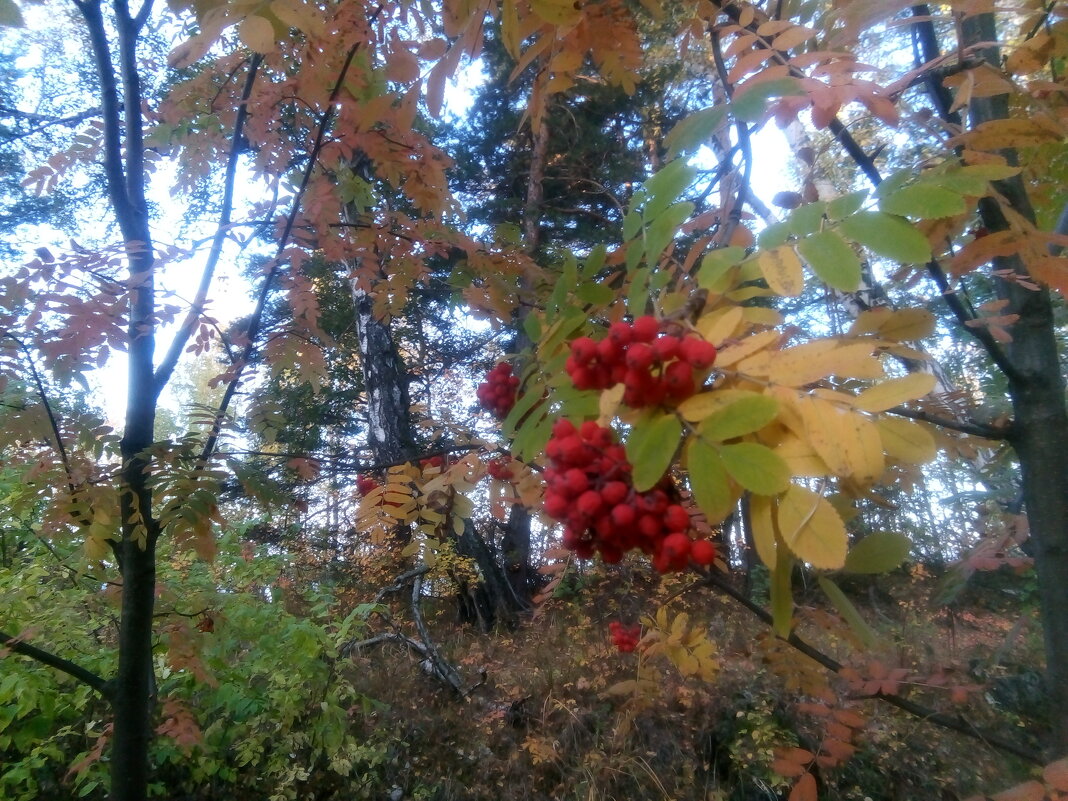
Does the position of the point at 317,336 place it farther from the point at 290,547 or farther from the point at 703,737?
the point at 290,547

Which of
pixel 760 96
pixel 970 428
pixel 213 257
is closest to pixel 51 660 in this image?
pixel 213 257

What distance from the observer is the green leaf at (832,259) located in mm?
817

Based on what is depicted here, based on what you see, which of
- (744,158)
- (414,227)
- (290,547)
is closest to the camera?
(744,158)

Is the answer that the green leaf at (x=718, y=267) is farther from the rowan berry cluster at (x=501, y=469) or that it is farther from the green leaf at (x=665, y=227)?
the rowan berry cluster at (x=501, y=469)

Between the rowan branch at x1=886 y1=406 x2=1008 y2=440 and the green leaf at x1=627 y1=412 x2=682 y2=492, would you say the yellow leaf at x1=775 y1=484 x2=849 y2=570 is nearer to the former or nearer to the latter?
the green leaf at x1=627 y1=412 x2=682 y2=492

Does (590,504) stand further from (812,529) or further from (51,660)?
(51,660)

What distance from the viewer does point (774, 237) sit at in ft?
3.04

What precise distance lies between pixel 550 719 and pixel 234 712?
2.15 m

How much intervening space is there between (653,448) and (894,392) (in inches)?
11.6

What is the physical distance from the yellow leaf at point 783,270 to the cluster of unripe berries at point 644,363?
0.16m

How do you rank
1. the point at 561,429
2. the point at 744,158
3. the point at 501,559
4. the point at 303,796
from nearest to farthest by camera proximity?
the point at 561,429 < the point at 744,158 < the point at 303,796 < the point at 501,559

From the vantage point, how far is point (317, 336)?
2.68 metres

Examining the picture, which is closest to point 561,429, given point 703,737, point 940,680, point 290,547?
point 940,680

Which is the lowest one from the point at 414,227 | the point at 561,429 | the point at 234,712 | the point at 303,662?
the point at 234,712
